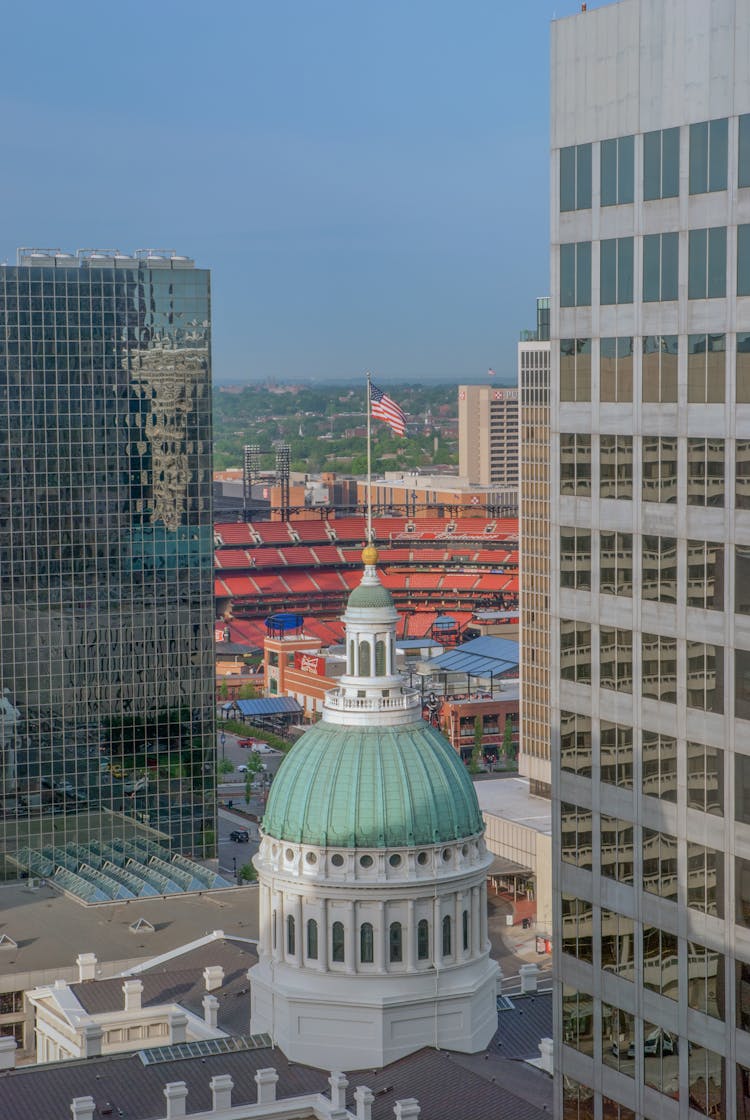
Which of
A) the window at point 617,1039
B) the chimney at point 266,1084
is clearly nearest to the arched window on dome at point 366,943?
the chimney at point 266,1084

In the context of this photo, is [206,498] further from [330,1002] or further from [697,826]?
[697,826]

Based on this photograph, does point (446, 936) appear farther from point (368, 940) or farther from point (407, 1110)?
point (407, 1110)

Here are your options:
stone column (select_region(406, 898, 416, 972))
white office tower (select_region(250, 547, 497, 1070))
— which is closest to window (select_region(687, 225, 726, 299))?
white office tower (select_region(250, 547, 497, 1070))

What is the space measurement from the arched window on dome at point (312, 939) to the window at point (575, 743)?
157 feet

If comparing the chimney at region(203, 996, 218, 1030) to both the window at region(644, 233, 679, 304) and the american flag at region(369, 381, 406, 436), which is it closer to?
the american flag at region(369, 381, 406, 436)

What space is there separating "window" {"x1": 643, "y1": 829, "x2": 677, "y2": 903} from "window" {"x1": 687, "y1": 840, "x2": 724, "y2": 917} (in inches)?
22.5

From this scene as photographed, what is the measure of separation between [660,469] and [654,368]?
8.37 feet

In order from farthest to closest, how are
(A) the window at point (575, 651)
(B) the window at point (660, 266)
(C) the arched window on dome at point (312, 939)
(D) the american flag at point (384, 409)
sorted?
(D) the american flag at point (384, 409)
(C) the arched window on dome at point (312, 939)
(A) the window at point (575, 651)
(B) the window at point (660, 266)

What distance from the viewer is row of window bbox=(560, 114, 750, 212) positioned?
48.6m

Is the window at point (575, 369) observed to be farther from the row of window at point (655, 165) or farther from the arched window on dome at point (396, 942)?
the arched window on dome at point (396, 942)

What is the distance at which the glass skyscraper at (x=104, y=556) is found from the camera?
168m

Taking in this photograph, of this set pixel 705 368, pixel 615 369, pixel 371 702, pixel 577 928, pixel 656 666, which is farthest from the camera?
pixel 371 702

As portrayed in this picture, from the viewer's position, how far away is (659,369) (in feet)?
168

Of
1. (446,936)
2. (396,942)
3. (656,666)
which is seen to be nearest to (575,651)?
(656,666)
